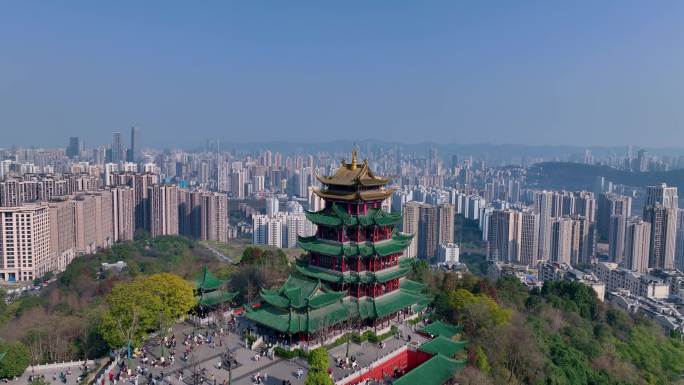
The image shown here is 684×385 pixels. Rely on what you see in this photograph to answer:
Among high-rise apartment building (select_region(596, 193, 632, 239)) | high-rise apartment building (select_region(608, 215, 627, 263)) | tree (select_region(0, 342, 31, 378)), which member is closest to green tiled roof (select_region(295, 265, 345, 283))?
tree (select_region(0, 342, 31, 378))

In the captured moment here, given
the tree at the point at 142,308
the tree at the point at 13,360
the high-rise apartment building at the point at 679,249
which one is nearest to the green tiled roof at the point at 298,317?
the tree at the point at 142,308

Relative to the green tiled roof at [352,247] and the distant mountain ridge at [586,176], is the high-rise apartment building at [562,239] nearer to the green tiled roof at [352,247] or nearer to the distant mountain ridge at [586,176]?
the green tiled roof at [352,247]

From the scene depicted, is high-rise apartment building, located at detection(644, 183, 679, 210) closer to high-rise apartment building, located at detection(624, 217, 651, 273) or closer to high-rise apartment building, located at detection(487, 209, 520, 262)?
high-rise apartment building, located at detection(624, 217, 651, 273)

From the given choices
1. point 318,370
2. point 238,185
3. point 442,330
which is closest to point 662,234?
point 442,330

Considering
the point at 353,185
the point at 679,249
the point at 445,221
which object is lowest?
the point at 679,249

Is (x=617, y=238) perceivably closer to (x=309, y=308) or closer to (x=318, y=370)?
(x=309, y=308)

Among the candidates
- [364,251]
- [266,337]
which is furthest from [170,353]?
[364,251]
